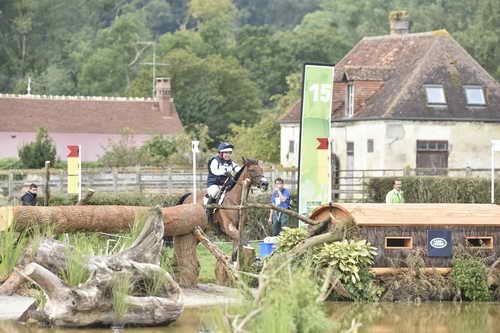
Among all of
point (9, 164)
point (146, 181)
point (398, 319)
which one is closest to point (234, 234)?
point (398, 319)

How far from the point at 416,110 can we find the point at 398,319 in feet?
113

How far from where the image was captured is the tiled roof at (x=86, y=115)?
3132 inches

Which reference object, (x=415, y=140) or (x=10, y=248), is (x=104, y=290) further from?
(x=415, y=140)

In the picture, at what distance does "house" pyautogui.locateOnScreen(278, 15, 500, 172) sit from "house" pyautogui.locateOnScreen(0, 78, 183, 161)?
2631 cm

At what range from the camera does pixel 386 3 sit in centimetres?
11375

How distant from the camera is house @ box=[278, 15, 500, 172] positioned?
51.0 m

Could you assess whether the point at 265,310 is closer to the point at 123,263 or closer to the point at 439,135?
the point at 123,263

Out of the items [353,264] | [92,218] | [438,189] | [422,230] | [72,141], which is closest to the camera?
[92,218]

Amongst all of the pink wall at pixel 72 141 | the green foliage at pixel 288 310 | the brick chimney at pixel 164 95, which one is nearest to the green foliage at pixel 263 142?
the pink wall at pixel 72 141

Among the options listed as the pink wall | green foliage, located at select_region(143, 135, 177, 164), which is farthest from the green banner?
the pink wall

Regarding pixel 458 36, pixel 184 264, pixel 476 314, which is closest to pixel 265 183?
pixel 184 264

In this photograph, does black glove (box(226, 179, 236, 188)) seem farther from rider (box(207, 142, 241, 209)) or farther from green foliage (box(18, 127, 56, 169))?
green foliage (box(18, 127, 56, 169))

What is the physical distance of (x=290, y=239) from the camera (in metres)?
20.0

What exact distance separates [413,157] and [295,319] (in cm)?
3968
